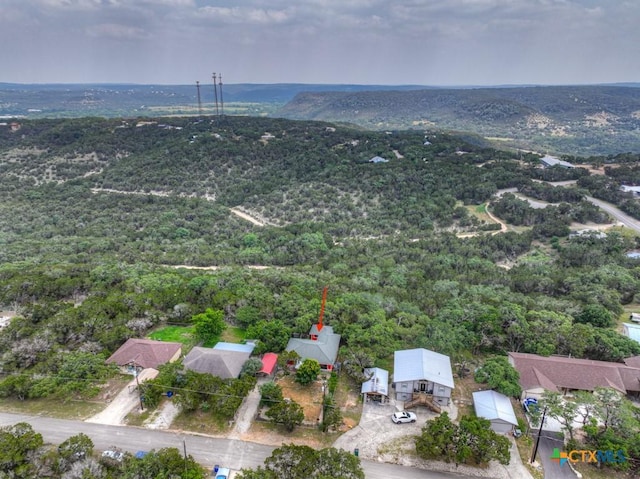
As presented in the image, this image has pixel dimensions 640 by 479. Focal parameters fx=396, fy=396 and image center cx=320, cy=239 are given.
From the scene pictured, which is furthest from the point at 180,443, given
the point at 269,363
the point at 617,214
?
the point at 617,214

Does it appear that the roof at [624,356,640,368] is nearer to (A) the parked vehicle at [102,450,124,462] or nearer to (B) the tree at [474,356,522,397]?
(B) the tree at [474,356,522,397]

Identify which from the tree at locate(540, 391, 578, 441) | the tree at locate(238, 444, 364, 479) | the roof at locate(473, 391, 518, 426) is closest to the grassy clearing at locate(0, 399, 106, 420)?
the tree at locate(238, 444, 364, 479)

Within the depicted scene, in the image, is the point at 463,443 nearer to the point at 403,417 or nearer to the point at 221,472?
the point at 403,417

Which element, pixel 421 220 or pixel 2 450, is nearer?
pixel 2 450

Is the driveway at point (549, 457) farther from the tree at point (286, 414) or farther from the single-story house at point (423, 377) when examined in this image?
the tree at point (286, 414)

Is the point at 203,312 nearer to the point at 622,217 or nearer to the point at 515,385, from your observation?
the point at 515,385

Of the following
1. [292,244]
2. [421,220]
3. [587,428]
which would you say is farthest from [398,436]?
[421,220]
